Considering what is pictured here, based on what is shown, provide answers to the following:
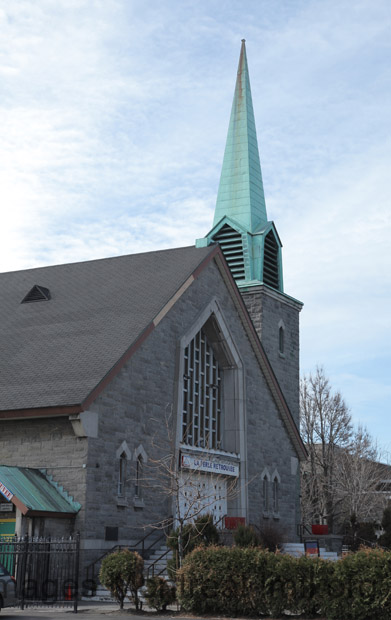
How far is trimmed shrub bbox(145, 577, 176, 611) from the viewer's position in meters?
17.1

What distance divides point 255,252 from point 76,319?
15347mm

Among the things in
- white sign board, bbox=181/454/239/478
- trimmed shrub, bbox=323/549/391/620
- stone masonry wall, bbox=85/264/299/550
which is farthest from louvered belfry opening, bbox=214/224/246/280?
trimmed shrub, bbox=323/549/391/620

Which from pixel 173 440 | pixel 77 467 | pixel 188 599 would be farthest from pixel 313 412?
pixel 188 599

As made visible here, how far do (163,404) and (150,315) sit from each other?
2.86 m

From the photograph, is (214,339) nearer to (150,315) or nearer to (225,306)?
(225,306)

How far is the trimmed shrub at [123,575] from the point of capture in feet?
56.3

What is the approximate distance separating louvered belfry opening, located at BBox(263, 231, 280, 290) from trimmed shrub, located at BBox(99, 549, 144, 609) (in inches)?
952

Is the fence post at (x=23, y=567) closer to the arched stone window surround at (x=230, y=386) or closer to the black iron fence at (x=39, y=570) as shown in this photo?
the black iron fence at (x=39, y=570)

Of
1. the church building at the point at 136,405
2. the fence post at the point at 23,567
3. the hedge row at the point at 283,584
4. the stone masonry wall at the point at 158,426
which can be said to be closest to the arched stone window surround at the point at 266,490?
the church building at the point at 136,405

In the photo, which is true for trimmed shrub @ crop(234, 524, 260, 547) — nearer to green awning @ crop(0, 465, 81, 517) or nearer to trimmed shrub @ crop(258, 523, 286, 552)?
trimmed shrub @ crop(258, 523, 286, 552)

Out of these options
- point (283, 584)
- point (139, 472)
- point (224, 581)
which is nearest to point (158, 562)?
point (139, 472)

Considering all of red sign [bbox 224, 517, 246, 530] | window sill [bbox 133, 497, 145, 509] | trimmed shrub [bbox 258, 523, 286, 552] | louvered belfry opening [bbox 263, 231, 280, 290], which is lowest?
trimmed shrub [bbox 258, 523, 286, 552]

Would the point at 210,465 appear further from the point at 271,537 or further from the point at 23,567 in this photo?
the point at 23,567

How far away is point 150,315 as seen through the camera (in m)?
25.3
